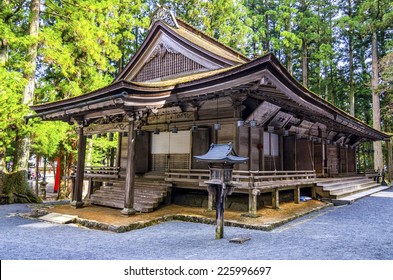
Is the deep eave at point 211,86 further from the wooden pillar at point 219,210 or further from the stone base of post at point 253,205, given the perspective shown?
the stone base of post at point 253,205

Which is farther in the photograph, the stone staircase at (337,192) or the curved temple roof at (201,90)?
the stone staircase at (337,192)

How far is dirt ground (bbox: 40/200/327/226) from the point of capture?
338 inches

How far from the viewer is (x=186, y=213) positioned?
9805 mm

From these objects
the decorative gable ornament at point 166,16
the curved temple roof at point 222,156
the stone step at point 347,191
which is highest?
the decorative gable ornament at point 166,16

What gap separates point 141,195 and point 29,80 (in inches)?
331

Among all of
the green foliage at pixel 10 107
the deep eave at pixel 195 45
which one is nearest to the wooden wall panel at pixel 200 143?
the deep eave at pixel 195 45

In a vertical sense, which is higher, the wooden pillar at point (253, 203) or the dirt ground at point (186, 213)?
the wooden pillar at point (253, 203)

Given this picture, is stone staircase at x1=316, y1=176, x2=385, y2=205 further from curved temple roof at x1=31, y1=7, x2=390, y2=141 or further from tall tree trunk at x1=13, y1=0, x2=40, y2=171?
tall tree trunk at x1=13, y1=0, x2=40, y2=171

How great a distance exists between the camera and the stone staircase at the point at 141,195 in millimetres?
10219

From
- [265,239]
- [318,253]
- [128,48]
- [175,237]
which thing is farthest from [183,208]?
[128,48]

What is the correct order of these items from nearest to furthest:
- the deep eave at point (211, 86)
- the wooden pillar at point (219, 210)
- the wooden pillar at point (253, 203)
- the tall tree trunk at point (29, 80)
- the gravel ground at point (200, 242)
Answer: the gravel ground at point (200, 242) < the wooden pillar at point (219, 210) < the deep eave at point (211, 86) < the wooden pillar at point (253, 203) < the tall tree trunk at point (29, 80)

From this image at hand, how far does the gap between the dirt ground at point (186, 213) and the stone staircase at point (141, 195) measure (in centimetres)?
26

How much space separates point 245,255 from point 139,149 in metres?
8.89

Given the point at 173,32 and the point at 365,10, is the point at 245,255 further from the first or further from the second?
the point at 365,10
